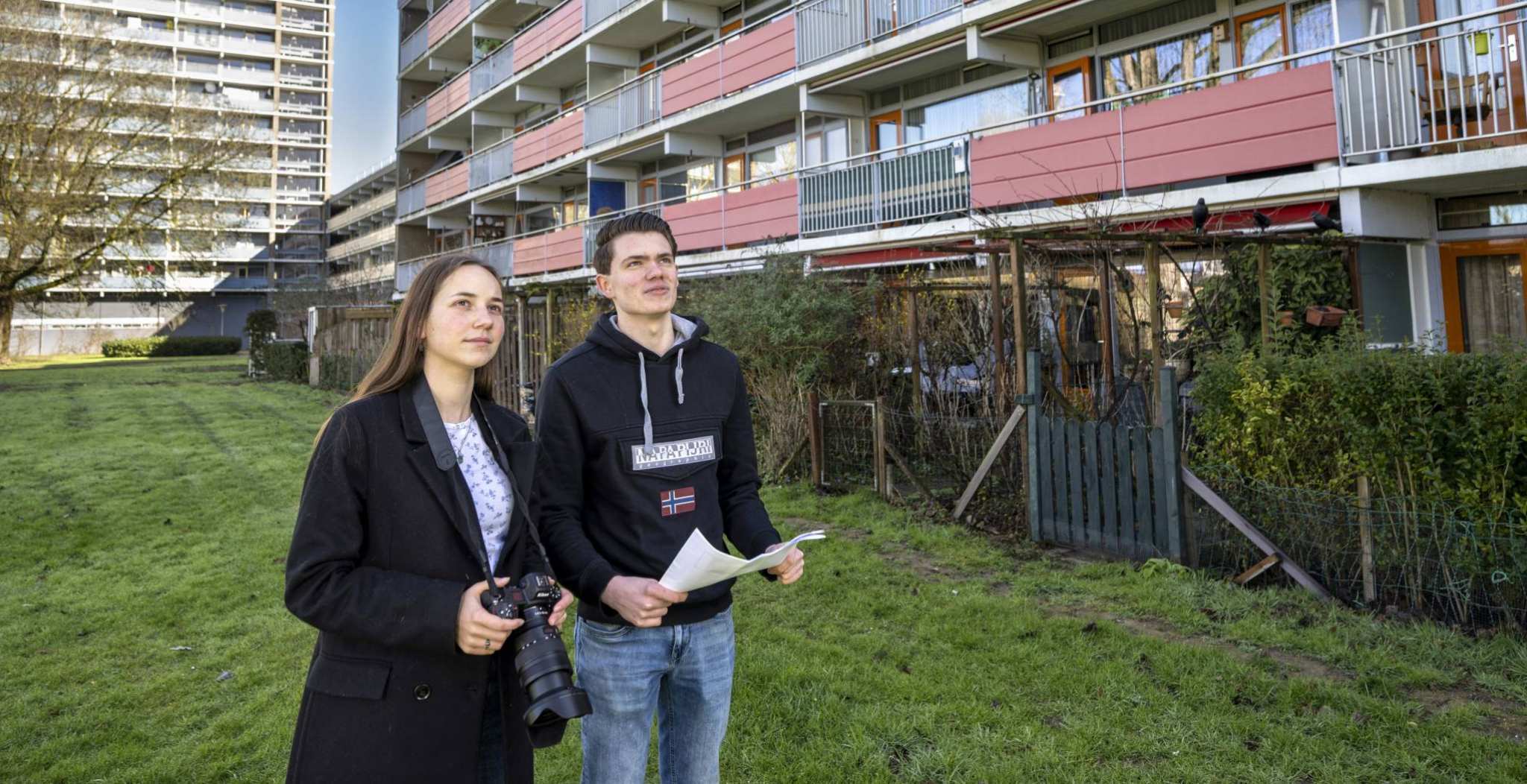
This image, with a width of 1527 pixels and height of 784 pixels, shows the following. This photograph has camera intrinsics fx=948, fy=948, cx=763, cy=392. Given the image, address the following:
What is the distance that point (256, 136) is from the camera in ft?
198

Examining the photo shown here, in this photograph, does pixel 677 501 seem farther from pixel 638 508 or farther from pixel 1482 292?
pixel 1482 292

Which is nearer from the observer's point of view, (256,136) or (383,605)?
(383,605)

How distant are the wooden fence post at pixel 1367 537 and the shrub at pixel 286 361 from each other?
2747 cm

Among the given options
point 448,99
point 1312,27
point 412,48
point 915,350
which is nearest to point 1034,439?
point 915,350

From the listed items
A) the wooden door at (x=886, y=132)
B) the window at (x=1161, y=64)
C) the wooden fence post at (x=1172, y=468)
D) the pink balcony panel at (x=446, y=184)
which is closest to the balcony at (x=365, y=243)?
the pink balcony panel at (x=446, y=184)

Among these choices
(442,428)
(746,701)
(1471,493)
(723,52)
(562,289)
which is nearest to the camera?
(442,428)

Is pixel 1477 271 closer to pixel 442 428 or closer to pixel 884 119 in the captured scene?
pixel 884 119

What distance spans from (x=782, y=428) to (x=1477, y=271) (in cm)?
716

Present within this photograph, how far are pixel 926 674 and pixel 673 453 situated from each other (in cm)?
276

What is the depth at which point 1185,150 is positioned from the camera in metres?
10.2

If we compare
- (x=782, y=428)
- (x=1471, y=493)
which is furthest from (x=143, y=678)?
(x=1471, y=493)

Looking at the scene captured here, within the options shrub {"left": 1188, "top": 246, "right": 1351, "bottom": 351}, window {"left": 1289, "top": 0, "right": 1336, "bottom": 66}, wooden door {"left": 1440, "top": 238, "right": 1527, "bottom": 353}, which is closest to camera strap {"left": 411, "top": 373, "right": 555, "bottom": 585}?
shrub {"left": 1188, "top": 246, "right": 1351, "bottom": 351}

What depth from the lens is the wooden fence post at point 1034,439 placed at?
730cm

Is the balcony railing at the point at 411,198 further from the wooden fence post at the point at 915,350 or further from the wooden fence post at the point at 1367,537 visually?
the wooden fence post at the point at 1367,537
